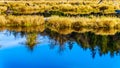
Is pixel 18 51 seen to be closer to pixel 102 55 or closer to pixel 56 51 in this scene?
pixel 56 51

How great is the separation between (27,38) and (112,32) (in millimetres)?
5509

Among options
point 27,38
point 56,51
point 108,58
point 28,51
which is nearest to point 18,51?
point 28,51

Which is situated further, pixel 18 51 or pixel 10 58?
pixel 18 51

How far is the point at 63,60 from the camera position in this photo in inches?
563

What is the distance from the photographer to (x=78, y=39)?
19016 mm

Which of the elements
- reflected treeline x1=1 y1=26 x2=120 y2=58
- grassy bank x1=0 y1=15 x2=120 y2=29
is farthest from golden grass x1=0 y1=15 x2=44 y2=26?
reflected treeline x1=1 y1=26 x2=120 y2=58

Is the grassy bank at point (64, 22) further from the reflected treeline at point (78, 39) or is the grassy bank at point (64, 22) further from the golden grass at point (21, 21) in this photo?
the reflected treeline at point (78, 39)

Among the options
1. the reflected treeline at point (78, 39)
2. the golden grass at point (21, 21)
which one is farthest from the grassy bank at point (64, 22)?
the reflected treeline at point (78, 39)

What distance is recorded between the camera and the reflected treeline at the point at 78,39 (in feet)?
55.8

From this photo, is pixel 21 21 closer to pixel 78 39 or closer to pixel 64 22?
pixel 64 22

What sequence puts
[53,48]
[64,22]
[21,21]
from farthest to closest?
1. [21,21]
2. [64,22]
3. [53,48]

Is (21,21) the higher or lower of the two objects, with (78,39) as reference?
higher

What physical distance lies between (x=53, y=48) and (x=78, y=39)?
257 centimetres

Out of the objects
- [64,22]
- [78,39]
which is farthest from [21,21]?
[78,39]
